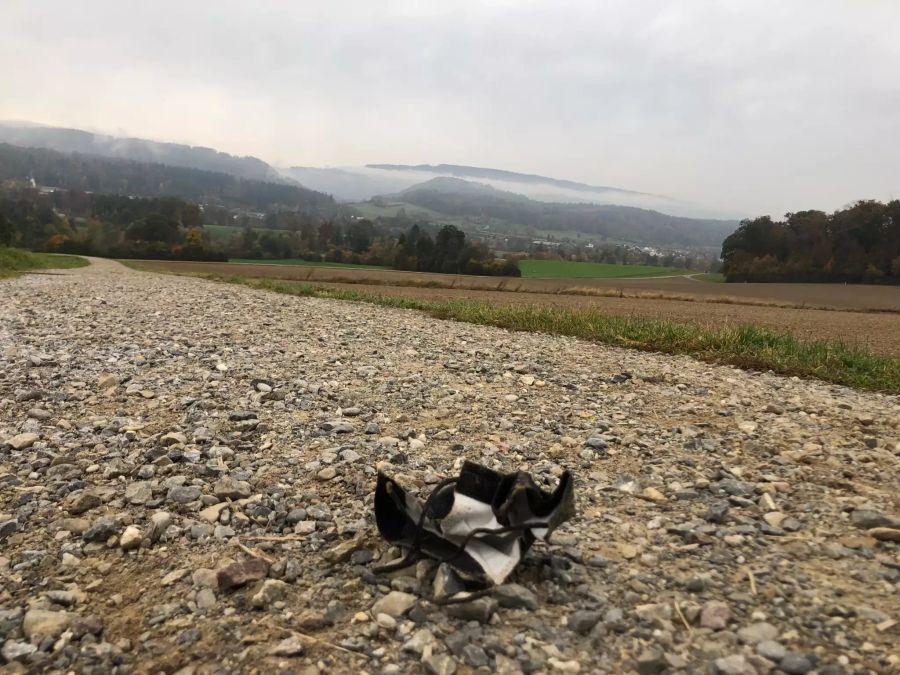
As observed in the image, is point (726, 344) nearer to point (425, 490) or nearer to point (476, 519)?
point (425, 490)

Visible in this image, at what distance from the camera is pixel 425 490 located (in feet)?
12.8

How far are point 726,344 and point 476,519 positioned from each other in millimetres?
7838

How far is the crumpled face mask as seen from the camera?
2756 millimetres

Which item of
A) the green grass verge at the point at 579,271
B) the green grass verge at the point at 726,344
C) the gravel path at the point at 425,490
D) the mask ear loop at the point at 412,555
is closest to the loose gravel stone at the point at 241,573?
the gravel path at the point at 425,490

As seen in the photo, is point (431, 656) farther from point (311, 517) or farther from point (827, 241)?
point (827, 241)

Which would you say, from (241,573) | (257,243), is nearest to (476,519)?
(241,573)

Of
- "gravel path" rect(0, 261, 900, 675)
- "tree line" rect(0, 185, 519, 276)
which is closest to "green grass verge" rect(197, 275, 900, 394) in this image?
"gravel path" rect(0, 261, 900, 675)

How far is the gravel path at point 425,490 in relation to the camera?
2.36 metres

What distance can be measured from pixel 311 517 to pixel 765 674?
8.28 feet

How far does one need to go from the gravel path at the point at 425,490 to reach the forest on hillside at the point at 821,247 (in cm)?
7065

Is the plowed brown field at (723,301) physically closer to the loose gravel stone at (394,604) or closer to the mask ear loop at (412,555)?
the mask ear loop at (412,555)

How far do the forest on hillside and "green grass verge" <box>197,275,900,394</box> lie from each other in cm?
6591

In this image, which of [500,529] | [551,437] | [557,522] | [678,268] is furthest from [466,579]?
[678,268]

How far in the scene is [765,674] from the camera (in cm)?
213
